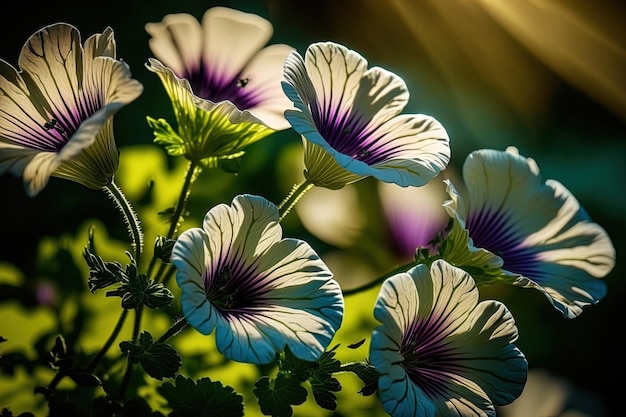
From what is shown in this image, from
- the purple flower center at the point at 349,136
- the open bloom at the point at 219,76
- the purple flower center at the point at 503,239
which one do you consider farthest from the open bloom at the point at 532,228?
the open bloom at the point at 219,76

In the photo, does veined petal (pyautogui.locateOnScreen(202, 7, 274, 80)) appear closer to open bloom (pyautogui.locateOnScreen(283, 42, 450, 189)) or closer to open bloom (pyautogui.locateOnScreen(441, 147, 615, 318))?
open bloom (pyautogui.locateOnScreen(283, 42, 450, 189))

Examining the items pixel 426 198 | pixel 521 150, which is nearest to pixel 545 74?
pixel 521 150

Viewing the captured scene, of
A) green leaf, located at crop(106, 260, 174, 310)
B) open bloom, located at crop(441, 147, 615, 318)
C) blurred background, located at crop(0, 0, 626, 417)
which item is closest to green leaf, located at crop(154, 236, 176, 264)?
green leaf, located at crop(106, 260, 174, 310)

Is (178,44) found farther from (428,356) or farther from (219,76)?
(428,356)

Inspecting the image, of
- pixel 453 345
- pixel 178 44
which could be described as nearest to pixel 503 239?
pixel 453 345

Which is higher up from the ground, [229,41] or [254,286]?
[229,41]

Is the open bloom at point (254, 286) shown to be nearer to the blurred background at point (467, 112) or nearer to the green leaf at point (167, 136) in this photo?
the green leaf at point (167, 136)

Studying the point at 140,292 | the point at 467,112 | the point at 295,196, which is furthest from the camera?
the point at 467,112
